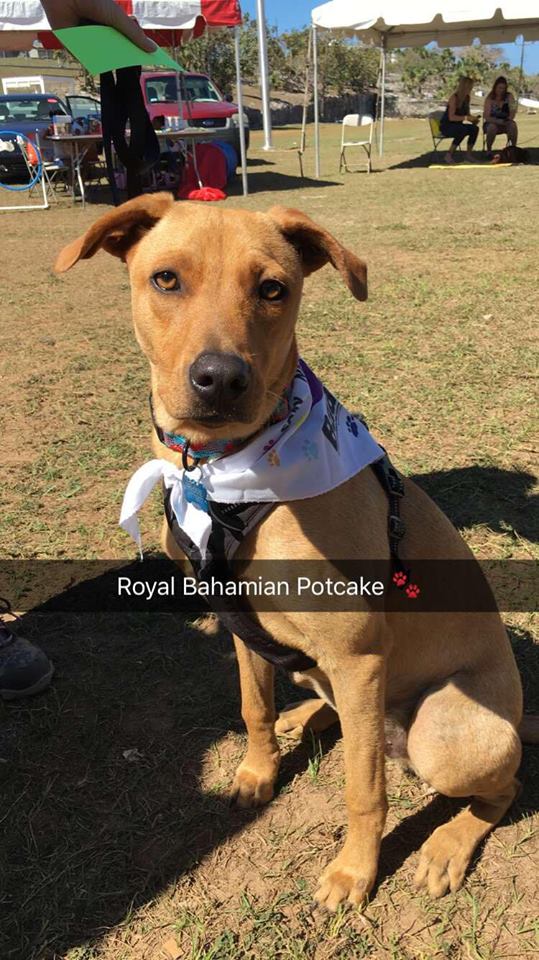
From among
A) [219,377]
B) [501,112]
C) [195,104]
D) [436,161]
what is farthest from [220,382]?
[501,112]

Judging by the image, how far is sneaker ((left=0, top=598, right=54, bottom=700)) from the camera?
9.20 feet

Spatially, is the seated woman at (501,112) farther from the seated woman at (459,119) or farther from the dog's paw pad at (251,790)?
the dog's paw pad at (251,790)

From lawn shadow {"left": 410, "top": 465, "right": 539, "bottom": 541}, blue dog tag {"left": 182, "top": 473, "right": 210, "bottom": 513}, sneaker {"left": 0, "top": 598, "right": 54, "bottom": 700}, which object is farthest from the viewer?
lawn shadow {"left": 410, "top": 465, "right": 539, "bottom": 541}

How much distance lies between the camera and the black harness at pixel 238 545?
196cm

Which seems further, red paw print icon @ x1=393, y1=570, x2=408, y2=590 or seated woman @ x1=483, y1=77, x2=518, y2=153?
seated woman @ x1=483, y1=77, x2=518, y2=153

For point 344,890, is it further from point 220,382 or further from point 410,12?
point 410,12

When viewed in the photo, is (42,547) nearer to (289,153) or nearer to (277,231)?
(277,231)

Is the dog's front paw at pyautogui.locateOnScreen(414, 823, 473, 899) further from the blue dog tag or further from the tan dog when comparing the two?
the blue dog tag

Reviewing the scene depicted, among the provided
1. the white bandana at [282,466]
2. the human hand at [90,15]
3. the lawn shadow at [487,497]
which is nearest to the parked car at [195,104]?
the human hand at [90,15]

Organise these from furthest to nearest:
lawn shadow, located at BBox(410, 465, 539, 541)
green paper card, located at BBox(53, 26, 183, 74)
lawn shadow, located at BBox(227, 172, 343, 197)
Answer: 1. lawn shadow, located at BBox(227, 172, 343, 197)
2. lawn shadow, located at BBox(410, 465, 539, 541)
3. green paper card, located at BBox(53, 26, 183, 74)

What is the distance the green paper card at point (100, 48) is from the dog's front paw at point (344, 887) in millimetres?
3455

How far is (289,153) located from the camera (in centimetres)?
2312

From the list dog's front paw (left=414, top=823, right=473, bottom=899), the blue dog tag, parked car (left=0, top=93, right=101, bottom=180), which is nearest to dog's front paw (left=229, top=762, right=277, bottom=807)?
dog's front paw (left=414, top=823, right=473, bottom=899)

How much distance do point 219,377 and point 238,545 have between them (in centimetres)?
51
